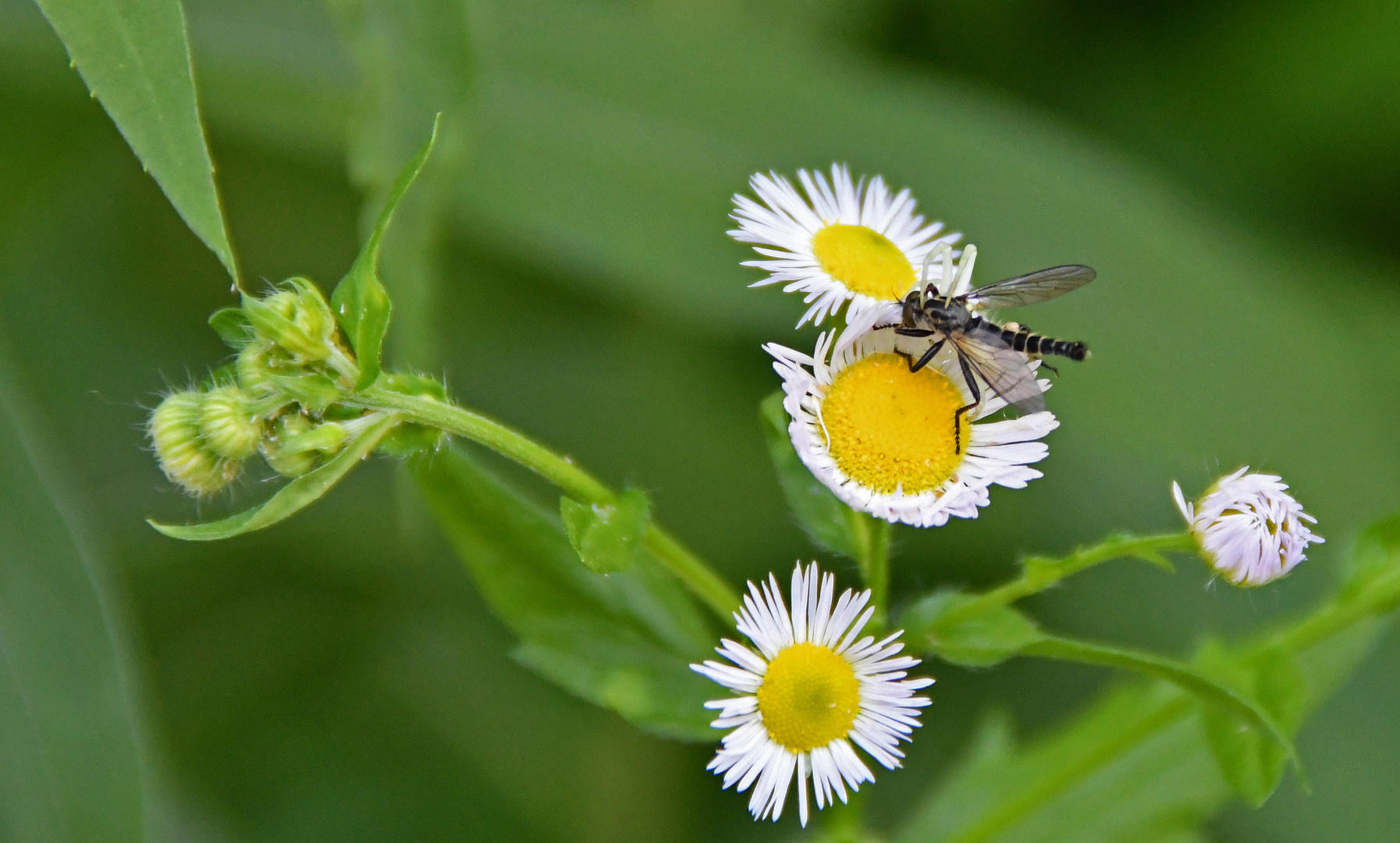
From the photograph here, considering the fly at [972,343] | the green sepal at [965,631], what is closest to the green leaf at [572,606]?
the green sepal at [965,631]

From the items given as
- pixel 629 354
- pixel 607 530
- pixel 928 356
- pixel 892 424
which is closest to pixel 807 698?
pixel 607 530

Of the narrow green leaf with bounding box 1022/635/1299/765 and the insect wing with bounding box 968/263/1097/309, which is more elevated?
the insect wing with bounding box 968/263/1097/309

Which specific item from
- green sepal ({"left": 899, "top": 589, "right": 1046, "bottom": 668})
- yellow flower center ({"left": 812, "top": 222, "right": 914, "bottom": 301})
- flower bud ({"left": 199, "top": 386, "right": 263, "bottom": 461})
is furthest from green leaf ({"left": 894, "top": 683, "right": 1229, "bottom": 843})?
flower bud ({"left": 199, "top": 386, "right": 263, "bottom": 461})

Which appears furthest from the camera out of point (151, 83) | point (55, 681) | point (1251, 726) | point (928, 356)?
point (55, 681)

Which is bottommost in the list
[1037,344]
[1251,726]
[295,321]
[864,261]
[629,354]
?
[295,321]

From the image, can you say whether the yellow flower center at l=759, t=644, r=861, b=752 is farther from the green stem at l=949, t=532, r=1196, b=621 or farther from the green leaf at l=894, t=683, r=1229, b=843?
the green leaf at l=894, t=683, r=1229, b=843

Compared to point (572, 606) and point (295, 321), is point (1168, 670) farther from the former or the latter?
point (295, 321)
